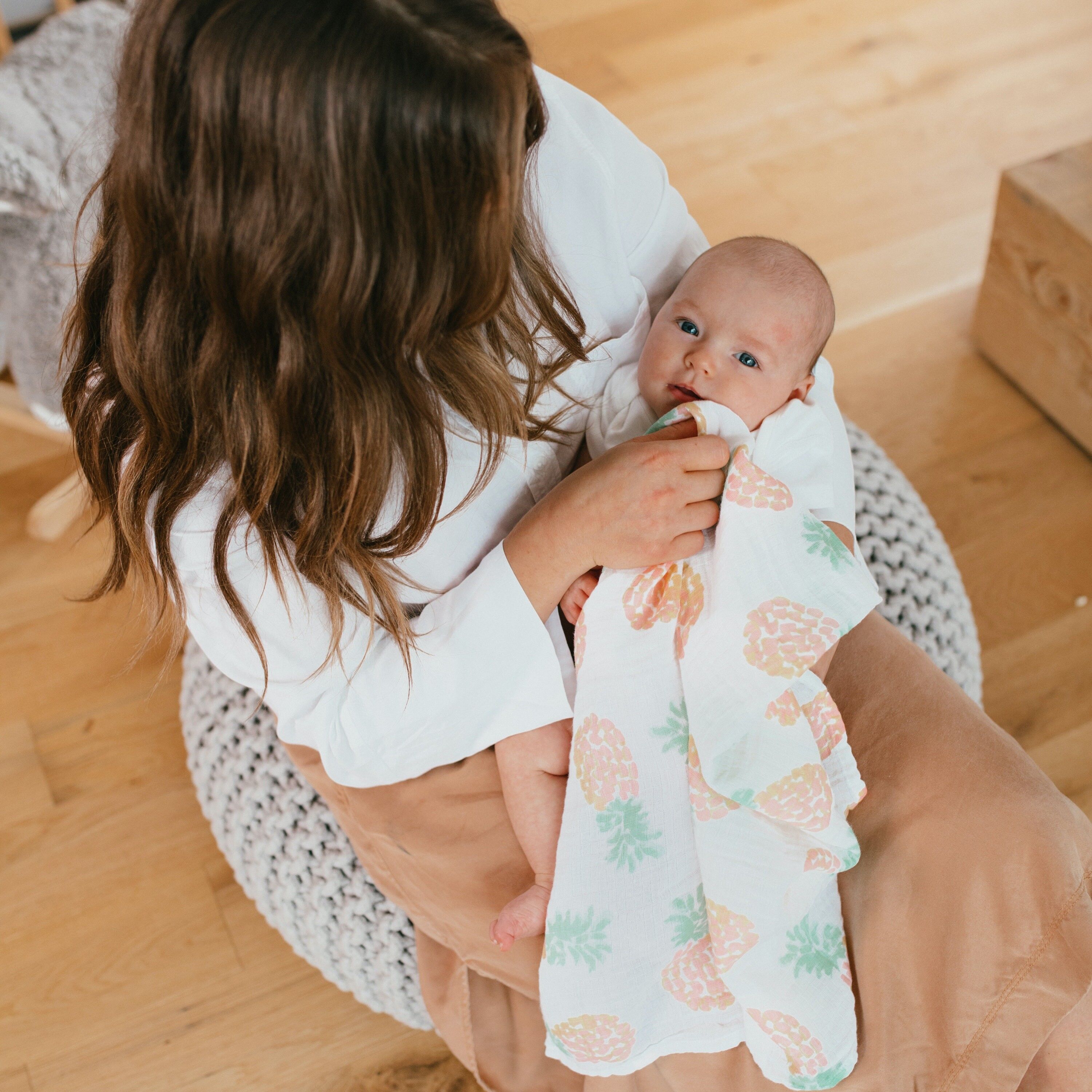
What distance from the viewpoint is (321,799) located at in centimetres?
122

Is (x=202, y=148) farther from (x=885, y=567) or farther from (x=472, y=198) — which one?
(x=885, y=567)

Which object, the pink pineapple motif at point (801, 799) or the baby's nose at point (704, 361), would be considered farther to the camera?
the baby's nose at point (704, 361)

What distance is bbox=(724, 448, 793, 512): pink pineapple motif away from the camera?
901 mm

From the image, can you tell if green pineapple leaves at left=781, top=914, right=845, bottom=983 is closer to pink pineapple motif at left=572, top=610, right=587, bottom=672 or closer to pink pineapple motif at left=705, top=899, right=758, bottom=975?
pink pineapple motif at left=705, top=899, right=758, bottom=975

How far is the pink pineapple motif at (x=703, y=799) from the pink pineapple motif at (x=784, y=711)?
0.22 ft

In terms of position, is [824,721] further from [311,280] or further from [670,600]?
[311,280]

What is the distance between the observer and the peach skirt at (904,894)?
2.83ft

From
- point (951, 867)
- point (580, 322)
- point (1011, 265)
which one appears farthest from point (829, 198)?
point (951, 867)

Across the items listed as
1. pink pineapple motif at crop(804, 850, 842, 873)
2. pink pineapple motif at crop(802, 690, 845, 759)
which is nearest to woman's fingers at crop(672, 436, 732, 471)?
pink pineapple motif at crop(802, 690, 845, 759)

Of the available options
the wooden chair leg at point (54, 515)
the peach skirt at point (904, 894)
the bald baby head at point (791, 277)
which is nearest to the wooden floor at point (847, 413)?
the wooden chair leg at point (54, 515)

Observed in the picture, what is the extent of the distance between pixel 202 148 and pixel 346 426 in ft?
0.63

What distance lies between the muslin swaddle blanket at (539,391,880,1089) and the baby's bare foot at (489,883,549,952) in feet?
0.11

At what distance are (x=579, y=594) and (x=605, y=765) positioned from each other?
0.16 meters

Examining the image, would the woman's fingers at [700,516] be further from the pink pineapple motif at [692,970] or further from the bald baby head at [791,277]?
the pink pineapple motif at [692,970]
